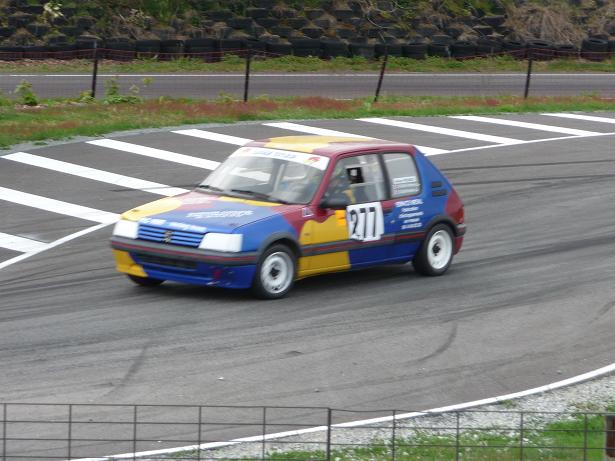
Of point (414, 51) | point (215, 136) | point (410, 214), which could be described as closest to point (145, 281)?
point (410, 214)

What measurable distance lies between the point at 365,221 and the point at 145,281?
2365 millimetres

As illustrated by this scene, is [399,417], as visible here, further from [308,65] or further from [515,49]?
[515,49]

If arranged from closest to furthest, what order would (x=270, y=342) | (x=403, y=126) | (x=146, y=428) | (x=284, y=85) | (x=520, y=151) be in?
(x=146, y=428), (x=270, y=342), (x=520, y=151), (x=403, y=126), (x=284, y=85)

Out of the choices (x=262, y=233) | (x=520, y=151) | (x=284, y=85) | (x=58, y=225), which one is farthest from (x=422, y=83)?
(x=262, y=233)

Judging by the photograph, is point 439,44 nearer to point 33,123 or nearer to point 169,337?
point 33,123

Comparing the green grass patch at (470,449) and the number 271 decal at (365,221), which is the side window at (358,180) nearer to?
the number 271 decal at (365,221)

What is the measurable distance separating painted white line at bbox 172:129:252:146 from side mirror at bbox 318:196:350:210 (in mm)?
9047

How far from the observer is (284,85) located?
29.8 m

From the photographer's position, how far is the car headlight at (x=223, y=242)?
10.9m

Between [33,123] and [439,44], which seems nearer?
[33,123]

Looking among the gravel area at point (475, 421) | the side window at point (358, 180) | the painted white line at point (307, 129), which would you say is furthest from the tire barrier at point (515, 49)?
the gravel area at point (475, 421)

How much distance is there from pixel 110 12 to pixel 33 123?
1621 centimetres

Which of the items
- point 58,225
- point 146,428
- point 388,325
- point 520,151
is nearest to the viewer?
point 146,428

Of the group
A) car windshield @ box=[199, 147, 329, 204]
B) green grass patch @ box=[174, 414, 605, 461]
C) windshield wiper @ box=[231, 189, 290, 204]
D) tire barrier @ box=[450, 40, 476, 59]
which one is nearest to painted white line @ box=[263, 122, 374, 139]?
car windshield @ box=[199, 147, 329, 204]
